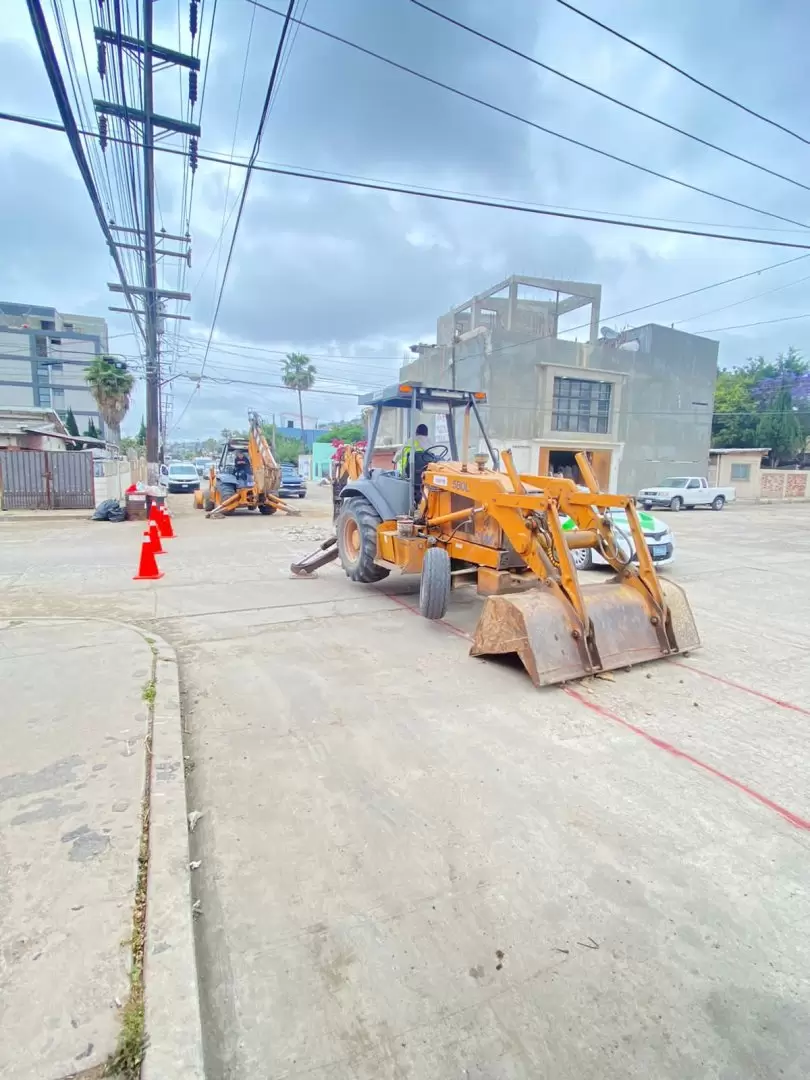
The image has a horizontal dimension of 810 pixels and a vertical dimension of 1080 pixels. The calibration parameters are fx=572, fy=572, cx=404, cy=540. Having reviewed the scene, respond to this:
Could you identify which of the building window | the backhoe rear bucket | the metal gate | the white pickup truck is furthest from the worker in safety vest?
the building window

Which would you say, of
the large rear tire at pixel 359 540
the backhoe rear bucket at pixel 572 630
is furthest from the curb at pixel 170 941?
the large rear tire at pixel 359 540

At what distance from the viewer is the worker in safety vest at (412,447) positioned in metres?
6.99

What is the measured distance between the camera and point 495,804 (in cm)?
297

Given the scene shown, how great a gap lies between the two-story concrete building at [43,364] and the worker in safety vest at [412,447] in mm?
73296

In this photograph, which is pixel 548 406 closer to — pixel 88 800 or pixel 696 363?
pixel 696 363

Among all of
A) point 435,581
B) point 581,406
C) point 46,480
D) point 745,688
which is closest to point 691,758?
point 745,688

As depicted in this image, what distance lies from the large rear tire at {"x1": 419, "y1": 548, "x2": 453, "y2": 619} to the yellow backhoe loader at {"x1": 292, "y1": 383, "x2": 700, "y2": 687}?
0.03 feet

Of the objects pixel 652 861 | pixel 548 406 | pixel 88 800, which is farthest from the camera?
pixel 548 406

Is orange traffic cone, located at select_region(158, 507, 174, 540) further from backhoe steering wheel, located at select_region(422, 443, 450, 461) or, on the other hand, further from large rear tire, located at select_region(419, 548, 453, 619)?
large rear tire, located at select_region(419, 548, 453, 619)

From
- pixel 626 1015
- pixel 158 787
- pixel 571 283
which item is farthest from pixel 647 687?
pixel 571 283

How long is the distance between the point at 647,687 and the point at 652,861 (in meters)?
2.11

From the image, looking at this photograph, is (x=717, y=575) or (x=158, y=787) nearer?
(x=158, y=787)

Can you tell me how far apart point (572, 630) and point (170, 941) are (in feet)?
11.3

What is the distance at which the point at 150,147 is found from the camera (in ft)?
21.8
